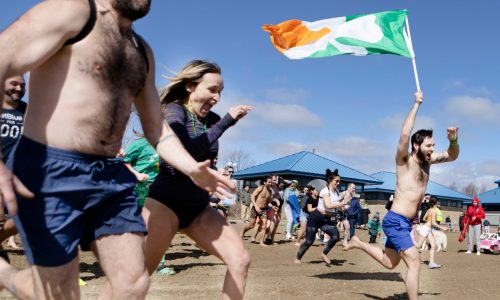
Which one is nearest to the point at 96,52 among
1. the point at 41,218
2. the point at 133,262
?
the point at 41,218

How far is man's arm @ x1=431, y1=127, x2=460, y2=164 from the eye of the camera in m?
6.25

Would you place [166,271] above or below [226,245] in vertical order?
below

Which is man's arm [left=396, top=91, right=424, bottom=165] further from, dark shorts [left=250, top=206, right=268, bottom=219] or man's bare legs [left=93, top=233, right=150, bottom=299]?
dark shorts [left=250, top=206, right=268, bottom=219]

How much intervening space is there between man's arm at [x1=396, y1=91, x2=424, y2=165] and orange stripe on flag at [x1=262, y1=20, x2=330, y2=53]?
95.8 inches

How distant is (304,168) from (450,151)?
123 ft

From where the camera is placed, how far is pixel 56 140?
229 cm

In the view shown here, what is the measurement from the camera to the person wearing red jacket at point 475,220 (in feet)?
51.9

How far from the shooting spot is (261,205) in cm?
1435

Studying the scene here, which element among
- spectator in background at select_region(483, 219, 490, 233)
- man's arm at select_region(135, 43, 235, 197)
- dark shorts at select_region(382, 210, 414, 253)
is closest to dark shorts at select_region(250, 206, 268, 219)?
dark shorts at select_region(382, 210, 414, 253)

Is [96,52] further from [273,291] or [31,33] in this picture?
[273,291]

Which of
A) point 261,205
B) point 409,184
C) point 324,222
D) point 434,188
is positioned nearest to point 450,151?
point 409,184

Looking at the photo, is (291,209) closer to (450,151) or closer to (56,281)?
(450,151)

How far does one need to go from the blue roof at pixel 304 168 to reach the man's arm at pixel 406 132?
120 ft

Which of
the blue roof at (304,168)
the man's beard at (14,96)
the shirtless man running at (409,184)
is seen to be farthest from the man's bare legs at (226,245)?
the blue roof at (304,168)
